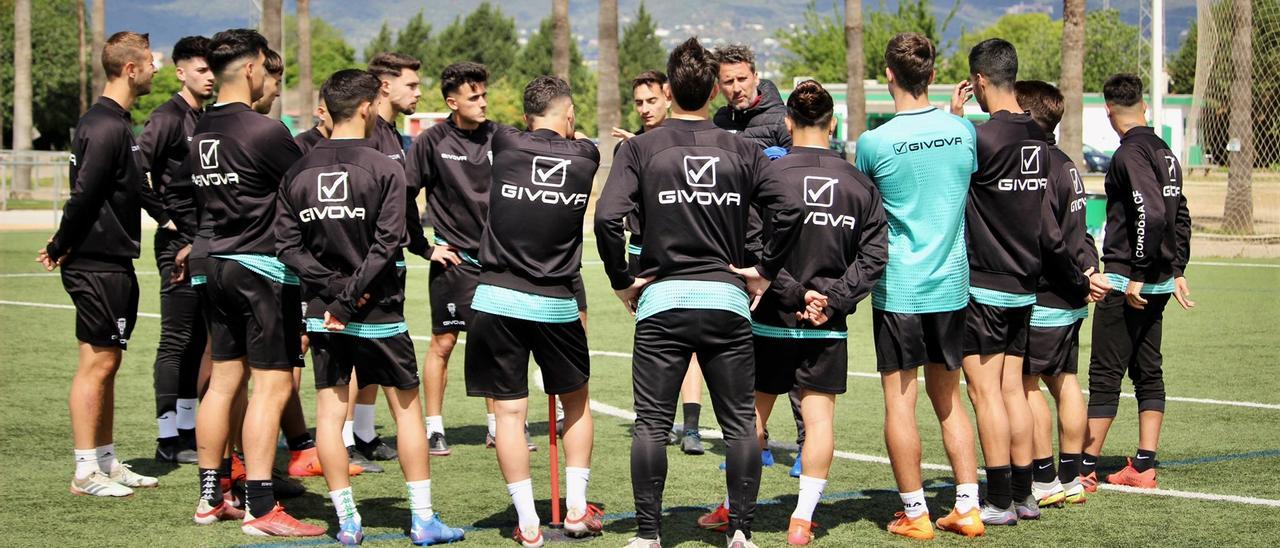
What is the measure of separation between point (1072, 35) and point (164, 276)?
64.6ft

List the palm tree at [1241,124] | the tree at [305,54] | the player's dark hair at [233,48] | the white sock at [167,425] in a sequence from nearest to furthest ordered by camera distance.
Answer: the player's dark hair at [233,48] → the white sock at [167,425] → the palm tree at [1241,124] → the tree at [305,54]

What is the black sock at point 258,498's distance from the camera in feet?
21.8

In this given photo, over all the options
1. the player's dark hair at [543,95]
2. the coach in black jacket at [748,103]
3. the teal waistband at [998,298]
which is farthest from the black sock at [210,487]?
the teal waistband at [998,298]

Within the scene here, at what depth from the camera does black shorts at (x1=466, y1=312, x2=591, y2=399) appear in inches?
251

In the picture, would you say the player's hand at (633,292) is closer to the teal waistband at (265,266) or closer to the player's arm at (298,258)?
the player's arm at (298,258)

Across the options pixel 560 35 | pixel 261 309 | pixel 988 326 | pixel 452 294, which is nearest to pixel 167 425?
pixel 452 294

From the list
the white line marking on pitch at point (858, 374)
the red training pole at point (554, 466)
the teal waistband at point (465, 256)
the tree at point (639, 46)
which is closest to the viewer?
the red training pole at point (554, 466)

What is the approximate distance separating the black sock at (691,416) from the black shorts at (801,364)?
7.56ft

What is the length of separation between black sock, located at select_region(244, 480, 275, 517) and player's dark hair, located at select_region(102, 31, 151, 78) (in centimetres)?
261

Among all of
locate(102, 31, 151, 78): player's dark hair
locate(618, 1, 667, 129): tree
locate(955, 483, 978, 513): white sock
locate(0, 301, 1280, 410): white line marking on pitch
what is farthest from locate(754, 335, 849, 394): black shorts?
locate(618, 1, 667, 129): tree

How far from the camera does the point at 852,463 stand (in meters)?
8.35

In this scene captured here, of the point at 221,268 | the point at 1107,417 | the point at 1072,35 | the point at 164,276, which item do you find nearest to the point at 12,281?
the point at 164,276

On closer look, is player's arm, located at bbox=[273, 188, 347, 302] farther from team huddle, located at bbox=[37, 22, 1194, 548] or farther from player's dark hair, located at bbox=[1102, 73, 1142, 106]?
player's dark hair, located at bbox=[1102, 73, 1142, 106]

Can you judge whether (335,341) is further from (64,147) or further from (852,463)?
(64,147)
